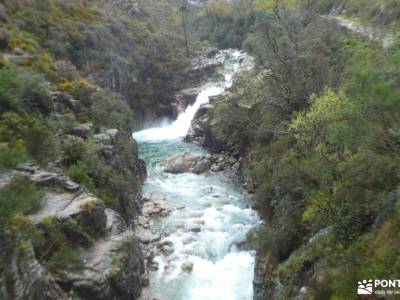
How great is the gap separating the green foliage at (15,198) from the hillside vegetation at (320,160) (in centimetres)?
772

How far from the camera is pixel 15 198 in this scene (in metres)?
9.41

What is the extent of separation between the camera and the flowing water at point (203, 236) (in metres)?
17.0

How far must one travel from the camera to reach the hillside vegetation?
35.1 feet

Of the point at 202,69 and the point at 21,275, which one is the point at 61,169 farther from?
the point at 202,69

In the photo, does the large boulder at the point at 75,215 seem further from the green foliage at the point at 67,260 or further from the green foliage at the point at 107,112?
the green foliage at the point at 107,112

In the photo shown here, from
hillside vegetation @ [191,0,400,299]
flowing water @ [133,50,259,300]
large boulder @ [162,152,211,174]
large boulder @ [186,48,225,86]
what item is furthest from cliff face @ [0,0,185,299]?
large boulder @ [186,48,225,86]

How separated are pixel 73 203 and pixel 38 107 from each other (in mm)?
7551

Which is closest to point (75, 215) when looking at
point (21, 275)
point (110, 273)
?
point (110, 273)

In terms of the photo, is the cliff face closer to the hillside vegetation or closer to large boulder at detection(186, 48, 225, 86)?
the hillside vegetation

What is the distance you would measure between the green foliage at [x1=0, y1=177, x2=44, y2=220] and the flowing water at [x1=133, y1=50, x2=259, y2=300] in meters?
8.03

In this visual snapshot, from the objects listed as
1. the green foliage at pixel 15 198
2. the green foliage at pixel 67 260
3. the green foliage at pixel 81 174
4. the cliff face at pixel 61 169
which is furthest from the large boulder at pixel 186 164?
the green foliage at pixel 15 198

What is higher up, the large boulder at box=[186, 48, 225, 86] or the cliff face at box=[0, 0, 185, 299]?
the large boulder at box=[186, 48, 225, 86]

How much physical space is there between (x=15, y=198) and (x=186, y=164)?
2260 cm

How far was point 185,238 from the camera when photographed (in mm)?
20547
